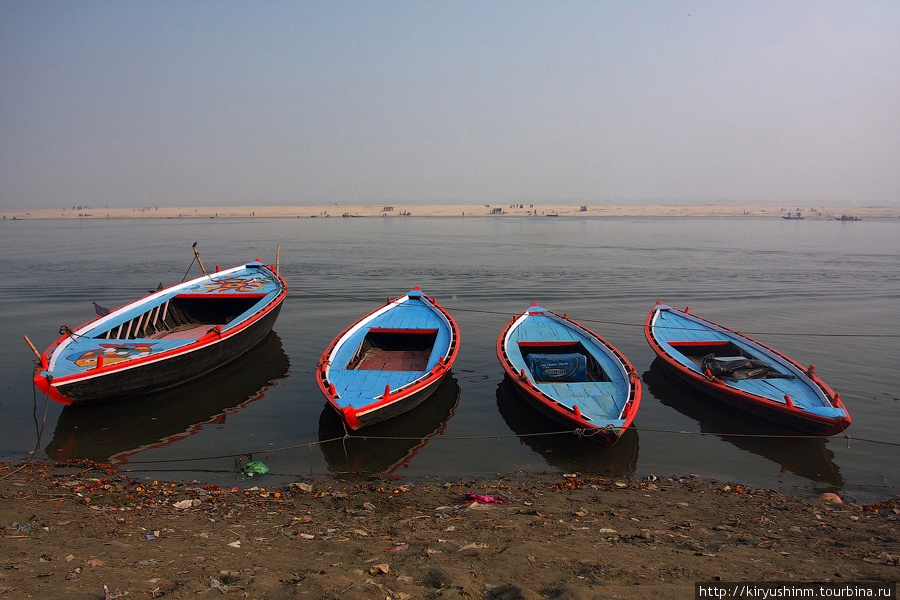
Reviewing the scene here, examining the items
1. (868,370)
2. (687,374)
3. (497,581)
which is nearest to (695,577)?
(497,581)

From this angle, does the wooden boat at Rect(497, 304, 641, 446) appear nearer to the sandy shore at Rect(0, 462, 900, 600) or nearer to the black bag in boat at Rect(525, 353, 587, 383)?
the black bag in boat at Rect(525, 353, 587, 383)

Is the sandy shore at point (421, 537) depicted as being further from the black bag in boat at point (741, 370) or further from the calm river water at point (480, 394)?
the black bag in boat at point (741, 370)

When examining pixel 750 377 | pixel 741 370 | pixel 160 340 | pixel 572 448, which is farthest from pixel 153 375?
pixel 750 377

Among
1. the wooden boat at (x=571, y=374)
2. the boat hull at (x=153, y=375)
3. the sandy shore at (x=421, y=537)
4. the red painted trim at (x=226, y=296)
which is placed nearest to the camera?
the sandy shore at (x=421, y=537)

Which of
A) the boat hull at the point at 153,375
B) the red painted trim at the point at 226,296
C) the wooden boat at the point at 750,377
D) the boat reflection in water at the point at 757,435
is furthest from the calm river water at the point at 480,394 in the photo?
the red painted trim at the point at 226,296

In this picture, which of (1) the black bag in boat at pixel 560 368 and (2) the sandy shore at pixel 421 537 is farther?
(1) the black bag in boat at pixel 560 368

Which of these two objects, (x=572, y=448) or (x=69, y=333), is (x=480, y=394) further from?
(x=69, y=333)

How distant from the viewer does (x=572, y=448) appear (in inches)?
365

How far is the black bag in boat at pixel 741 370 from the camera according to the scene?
1075cm

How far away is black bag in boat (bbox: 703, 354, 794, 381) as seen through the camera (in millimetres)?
10750

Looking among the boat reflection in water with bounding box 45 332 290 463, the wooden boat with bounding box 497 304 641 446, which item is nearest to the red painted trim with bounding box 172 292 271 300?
the boat reflection in water with bounding box 45 332 290 463

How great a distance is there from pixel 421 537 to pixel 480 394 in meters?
6.50

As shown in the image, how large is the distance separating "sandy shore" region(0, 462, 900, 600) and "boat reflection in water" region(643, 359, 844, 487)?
4.22 ft

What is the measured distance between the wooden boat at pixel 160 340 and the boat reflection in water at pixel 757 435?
11.4m
